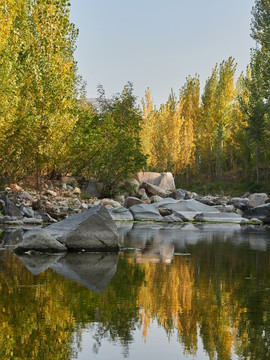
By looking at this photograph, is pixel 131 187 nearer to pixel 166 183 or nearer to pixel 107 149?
pixel 107 149

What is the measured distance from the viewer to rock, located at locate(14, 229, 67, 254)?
8.62 m

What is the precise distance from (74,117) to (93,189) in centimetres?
516

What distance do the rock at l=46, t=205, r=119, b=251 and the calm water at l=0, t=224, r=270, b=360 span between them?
3.50ft

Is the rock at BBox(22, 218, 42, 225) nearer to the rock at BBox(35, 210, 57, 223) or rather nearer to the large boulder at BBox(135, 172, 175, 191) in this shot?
the rock at BBox(35, 210, 57, 223)

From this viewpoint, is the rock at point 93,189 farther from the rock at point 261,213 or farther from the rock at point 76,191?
the rock at point 261,213

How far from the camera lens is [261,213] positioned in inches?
911

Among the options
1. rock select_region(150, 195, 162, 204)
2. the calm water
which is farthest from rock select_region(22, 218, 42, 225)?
rock select_region(150, 195, 162, 204)

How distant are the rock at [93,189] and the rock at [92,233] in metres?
17.1

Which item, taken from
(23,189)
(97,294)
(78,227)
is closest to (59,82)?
(23,189)

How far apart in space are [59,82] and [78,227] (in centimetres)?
1478

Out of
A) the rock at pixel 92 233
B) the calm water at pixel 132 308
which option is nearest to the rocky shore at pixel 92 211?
the rock at pixel 92 233

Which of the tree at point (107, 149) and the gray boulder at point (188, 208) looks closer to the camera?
the gray boulder at point (188, 208)

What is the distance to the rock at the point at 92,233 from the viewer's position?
9.10 meters

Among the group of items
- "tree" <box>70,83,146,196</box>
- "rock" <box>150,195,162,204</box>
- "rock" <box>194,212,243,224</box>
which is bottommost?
"rock" <box>194,212,243,224</box>
